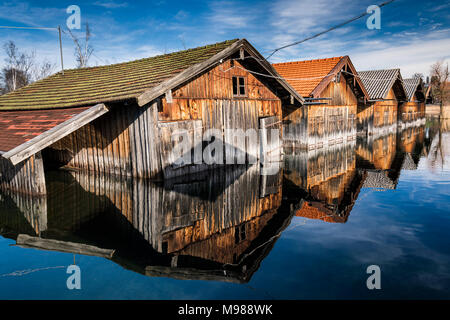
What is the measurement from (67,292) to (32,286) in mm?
641

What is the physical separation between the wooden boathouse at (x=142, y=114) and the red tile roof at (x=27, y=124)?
0.20 ft

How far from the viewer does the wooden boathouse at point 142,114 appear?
9.59 meters

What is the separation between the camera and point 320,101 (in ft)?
63.2

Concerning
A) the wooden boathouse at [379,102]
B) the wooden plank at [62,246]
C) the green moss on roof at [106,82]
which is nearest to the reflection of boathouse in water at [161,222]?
the wooden plank at [62,246]

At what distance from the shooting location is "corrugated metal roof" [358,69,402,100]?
83.5ft

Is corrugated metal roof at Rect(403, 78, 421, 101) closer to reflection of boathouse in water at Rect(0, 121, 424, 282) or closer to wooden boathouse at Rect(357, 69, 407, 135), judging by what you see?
wooden boathouse at Rect(357, 69, 407, 135)

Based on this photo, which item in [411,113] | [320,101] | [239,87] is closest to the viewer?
[239,87]

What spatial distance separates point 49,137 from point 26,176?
149 centimetres

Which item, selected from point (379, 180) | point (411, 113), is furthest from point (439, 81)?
point (379, 180)

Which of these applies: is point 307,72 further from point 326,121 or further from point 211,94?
point 211,94

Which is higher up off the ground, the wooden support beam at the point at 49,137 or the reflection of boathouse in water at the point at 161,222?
the wooden support beam at the point at 49,137

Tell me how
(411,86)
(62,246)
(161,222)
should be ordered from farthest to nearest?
(411,86), (161,222), (62,246)

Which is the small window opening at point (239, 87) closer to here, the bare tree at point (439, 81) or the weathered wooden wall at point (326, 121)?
the weathered wooden wall at point (326, 121)

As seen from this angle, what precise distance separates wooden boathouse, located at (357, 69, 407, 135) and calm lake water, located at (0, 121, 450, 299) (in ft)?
53.7
